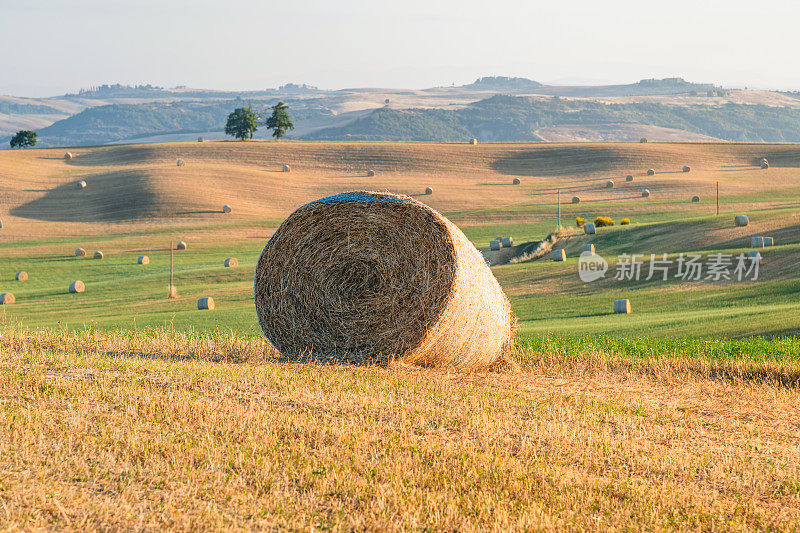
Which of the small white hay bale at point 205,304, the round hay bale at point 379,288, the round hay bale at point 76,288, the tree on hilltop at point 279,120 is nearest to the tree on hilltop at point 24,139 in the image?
the tree on hilltop at point 279,120

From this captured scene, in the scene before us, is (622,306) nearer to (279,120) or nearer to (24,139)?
(279,120)

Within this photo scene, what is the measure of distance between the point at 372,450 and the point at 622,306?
59.3 ft

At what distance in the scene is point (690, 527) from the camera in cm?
605

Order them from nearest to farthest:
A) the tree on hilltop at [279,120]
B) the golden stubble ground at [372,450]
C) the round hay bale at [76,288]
A: the golden stubble ground at [372,450]
the round hay bale at [76,288]
the tree on hilltop at [279,120]

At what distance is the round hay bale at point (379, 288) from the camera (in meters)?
11.8

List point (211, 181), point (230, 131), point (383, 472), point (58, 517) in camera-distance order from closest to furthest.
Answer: point (58, 517) → point (383, 472) → point (211, 181) → point (230, 131)

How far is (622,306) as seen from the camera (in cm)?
2411

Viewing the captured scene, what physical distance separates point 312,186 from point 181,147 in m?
21.9

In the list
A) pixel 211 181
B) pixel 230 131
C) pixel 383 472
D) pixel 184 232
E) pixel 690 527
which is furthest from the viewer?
pixel 230 131

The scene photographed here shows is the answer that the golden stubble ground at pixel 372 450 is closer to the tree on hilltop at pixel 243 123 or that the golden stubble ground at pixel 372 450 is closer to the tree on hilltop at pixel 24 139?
the tree on hilltop at pixel 243 123

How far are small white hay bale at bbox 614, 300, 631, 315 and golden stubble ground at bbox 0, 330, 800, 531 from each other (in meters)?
12.6

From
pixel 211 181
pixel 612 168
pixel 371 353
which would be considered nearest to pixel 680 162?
pixel 612 168

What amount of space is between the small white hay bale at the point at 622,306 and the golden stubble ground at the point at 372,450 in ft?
41.3

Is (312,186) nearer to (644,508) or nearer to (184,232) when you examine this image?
(184,232)
